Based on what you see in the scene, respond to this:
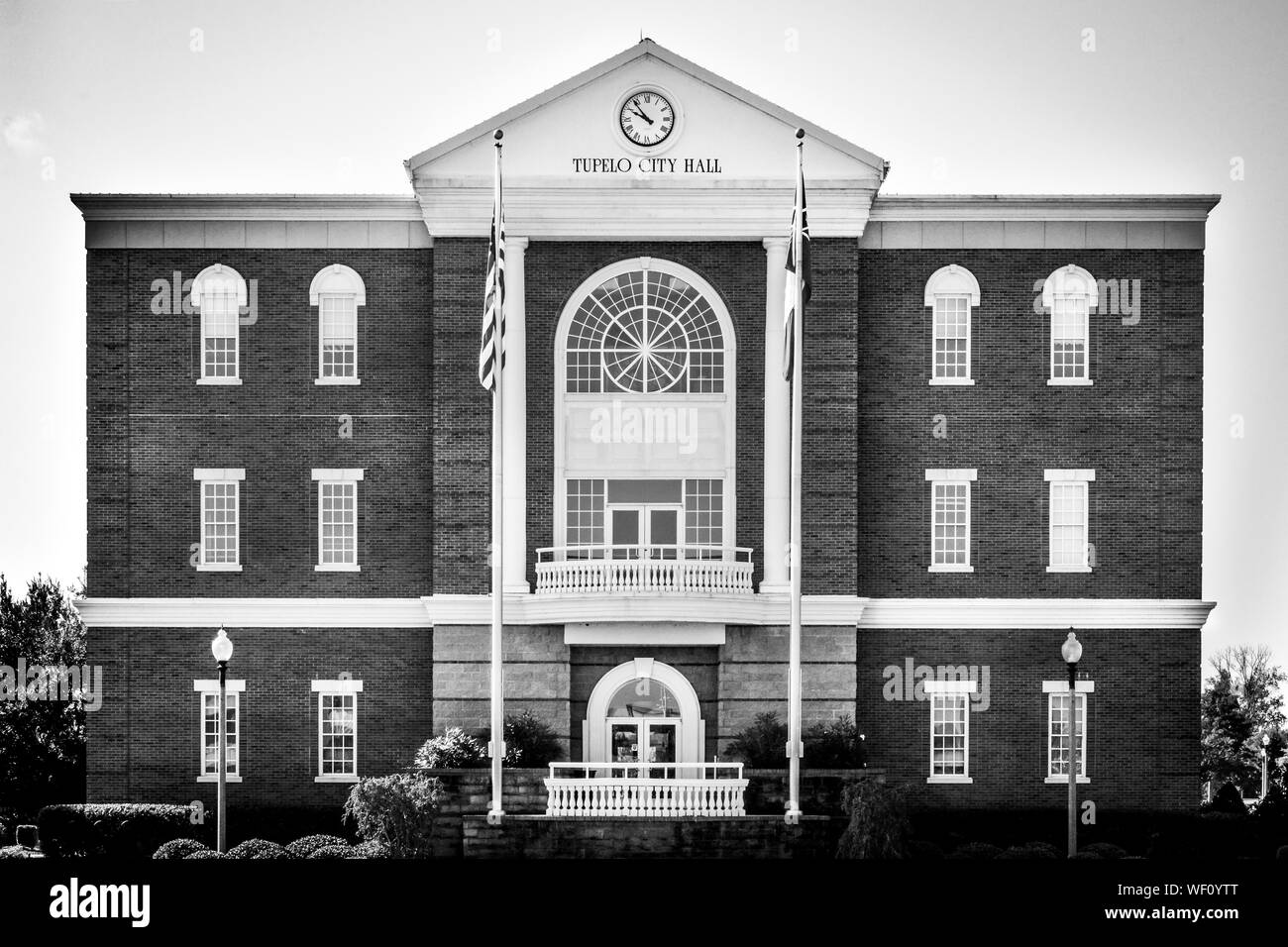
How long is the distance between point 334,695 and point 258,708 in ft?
5.67

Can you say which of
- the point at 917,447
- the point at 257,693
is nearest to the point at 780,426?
the point at 917,447

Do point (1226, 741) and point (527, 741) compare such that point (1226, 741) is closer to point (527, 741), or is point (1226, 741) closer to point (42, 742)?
point (527, 741)

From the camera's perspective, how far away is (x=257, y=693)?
40656 millimetres

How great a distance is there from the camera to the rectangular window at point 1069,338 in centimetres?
4116

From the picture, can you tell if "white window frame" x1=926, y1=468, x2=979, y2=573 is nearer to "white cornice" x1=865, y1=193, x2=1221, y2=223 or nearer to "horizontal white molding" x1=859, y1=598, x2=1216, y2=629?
"horizontal white molding" x1=859, y1=598, x2=1216, y2=629

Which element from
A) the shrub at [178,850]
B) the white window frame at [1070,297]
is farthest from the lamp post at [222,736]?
the white window frame at [1070,297]

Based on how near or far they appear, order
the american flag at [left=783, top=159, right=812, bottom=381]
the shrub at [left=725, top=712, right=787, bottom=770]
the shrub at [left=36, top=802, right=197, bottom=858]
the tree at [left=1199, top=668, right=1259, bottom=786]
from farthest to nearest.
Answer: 1. the tree at [left=1199, top=668, right=1259, bottom=786]
2. the shrub at [left=725, top=712, right=787, bottom=770]
3. the shrub at [left=36, top=802, right=197, bottom=858]
4. the american flag at [left=783, top=159, right=812, bottom=381]

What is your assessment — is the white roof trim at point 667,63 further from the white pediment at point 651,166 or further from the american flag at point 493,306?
the american flag at point 493,306

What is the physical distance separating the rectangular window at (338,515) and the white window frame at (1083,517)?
617 inches

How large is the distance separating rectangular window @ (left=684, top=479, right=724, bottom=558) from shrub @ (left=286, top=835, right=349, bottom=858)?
10157 millimetres

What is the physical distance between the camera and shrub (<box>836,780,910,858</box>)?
112 feet

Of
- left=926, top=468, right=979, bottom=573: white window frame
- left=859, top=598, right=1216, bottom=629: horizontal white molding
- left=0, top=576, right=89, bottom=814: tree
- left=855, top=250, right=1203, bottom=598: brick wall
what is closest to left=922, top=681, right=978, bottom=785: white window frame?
left=859, top=598, right=1216, bottom=629: horizontal white molding

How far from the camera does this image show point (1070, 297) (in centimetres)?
4116
